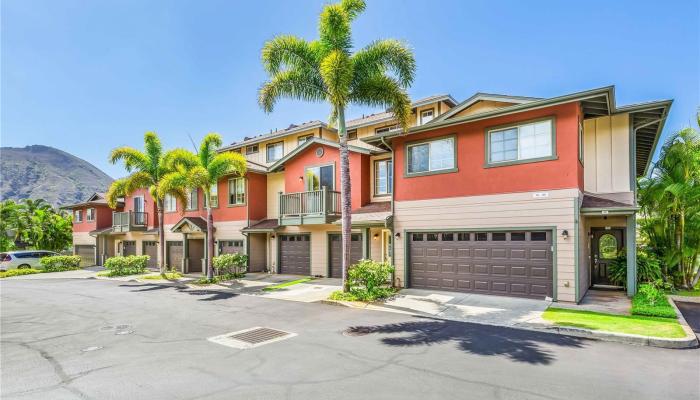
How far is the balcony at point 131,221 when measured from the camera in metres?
28.0

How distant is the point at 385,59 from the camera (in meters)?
13.2

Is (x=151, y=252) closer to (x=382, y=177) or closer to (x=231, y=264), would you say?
(x=231, y=264)

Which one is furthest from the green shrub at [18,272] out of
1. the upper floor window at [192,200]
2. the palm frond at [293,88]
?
the palm frond at [293,88]

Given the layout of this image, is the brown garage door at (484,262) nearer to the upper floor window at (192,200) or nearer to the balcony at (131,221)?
the upper floor window at (192,200)

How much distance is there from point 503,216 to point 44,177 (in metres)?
201

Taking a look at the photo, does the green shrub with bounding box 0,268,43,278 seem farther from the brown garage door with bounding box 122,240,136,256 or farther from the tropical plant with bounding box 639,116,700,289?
the tropical plant with bounding box 639,116,700,289

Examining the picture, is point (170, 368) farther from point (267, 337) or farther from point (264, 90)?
point (264, 90)

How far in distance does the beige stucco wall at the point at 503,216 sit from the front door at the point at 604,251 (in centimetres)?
467

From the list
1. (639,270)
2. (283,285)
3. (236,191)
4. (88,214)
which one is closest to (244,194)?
(236,191)

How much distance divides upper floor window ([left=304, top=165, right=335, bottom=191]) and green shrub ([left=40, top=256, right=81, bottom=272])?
22.7 metres

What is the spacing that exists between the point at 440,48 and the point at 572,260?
37.2 ft

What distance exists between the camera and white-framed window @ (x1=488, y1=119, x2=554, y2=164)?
38.5ft

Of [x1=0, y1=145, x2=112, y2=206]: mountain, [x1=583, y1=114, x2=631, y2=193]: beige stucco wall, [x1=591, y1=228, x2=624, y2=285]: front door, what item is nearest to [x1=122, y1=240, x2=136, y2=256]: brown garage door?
[x1=591, y1=228, x2=624, y2=285]: front door

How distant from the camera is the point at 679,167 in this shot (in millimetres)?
13656
